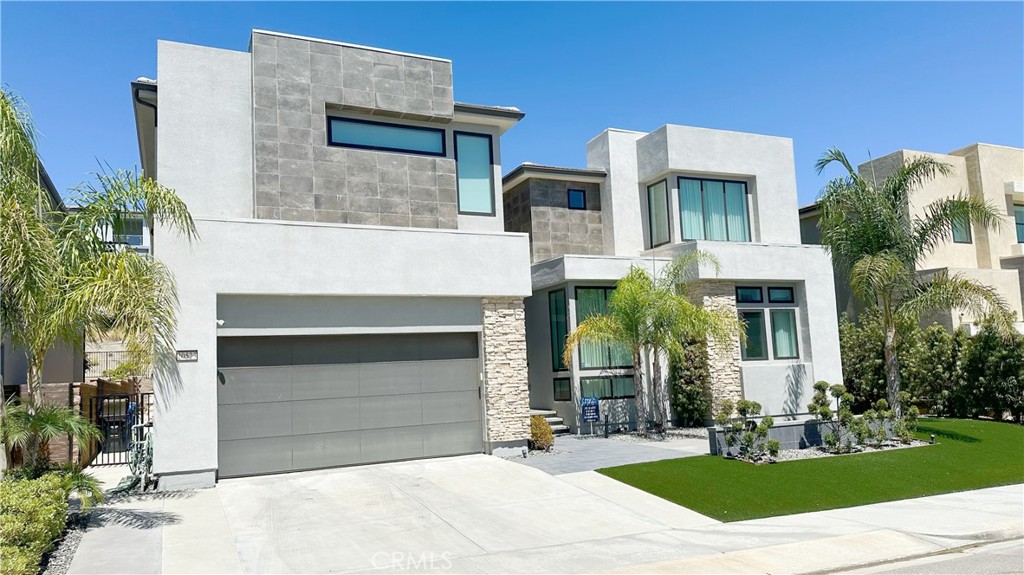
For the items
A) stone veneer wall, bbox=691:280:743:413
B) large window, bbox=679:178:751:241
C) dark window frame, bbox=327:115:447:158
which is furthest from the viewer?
large window, bbox=679:178:751:241

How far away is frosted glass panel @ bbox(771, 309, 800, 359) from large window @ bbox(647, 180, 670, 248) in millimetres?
3883

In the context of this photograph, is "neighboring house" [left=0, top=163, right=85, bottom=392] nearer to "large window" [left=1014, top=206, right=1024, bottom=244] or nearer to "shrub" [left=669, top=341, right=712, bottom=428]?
"shrub" [left=669, top=341, right=712, bottom=428]

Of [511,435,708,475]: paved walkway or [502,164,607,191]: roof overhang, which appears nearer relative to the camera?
[511,435,708,475]: paved walkway

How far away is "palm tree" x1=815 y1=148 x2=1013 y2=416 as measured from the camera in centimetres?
1841

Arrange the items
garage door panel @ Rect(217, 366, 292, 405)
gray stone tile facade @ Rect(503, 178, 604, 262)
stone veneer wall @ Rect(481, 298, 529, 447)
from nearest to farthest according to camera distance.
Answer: garage door panel @ Rect(217, 366, 292, 405)
stone veneer wall @ Rect(481, 298, 529, 447)
gray stone tile facade @ Rect(503, 178, 604, 262)

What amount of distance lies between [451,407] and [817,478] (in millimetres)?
7387

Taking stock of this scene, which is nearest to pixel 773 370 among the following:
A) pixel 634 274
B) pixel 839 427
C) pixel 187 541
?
pixel 839 427

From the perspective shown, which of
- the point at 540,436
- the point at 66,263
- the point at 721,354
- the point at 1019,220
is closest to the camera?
the point at 66,263

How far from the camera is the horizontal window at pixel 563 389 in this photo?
19.7m

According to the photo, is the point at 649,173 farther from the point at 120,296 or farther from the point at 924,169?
the point at 120,296

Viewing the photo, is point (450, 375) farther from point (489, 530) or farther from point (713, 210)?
point (713, 210)

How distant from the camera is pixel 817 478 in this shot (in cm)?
1373

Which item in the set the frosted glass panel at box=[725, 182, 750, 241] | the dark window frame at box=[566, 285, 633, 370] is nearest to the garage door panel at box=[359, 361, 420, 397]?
the dark window frame at box=[566, 285, 633, 370]

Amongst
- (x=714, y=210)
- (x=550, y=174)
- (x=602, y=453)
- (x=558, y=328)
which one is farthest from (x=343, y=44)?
(x=714, y=210)
